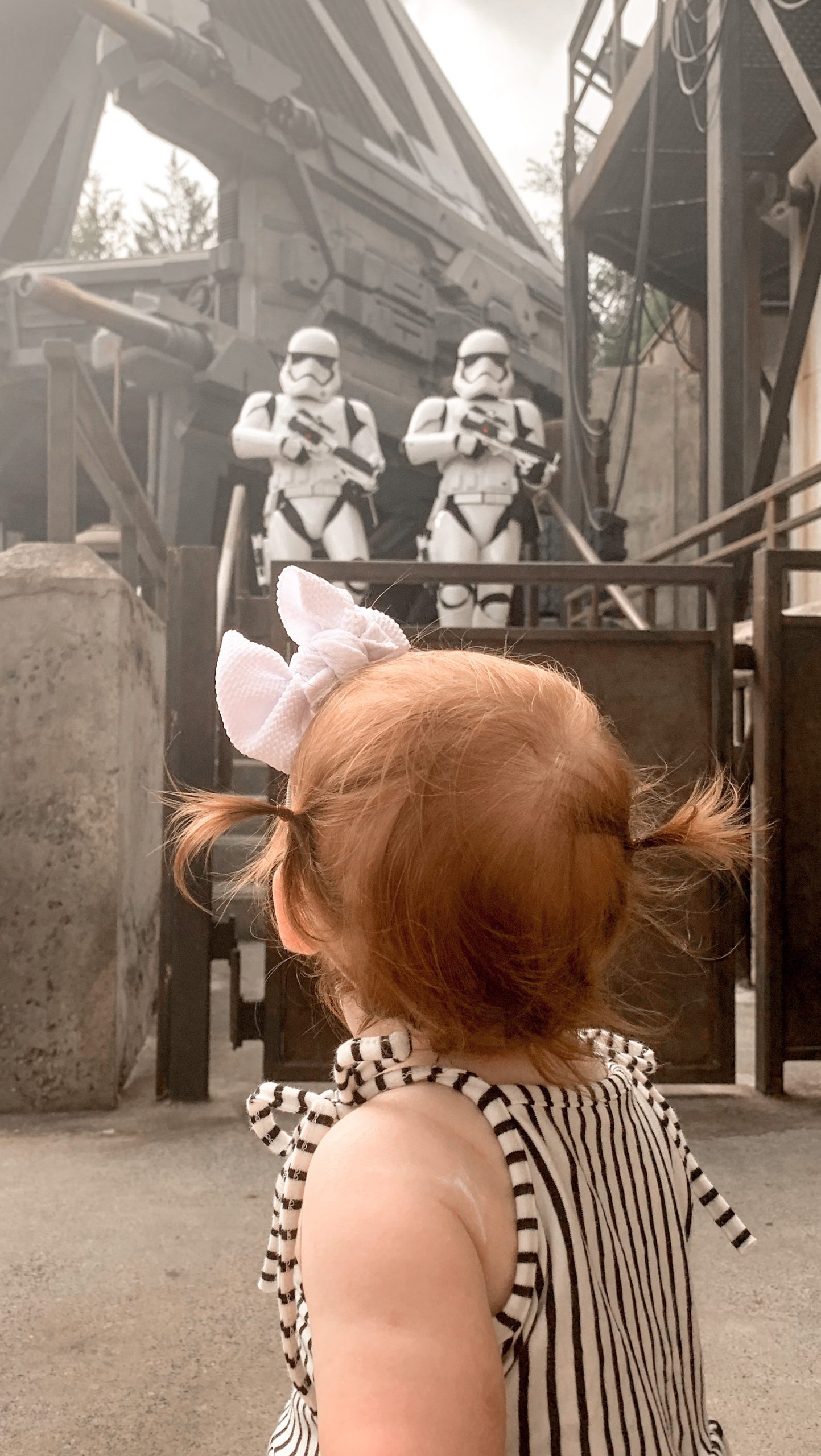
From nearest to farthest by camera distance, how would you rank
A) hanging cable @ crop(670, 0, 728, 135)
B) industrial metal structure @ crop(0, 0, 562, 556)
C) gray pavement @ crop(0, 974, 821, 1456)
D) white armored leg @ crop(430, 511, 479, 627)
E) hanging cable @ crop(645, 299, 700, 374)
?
gray pavement @ crop(0, 974, 821, 1456), hanging cable @ crop(670, 0, 728, 135), white armored leg @ crop(430, 511, 479, 627), hanging cable @ crop(645, 299, 700, 374), industrial metal structure @ crop(0, 0, 562, 556)

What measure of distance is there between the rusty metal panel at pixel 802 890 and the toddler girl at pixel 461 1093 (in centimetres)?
241

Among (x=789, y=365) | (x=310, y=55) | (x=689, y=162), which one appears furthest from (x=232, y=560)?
(x=310, y=55)

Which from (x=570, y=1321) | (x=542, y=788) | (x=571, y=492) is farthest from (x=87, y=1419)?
(x=571, y=492)

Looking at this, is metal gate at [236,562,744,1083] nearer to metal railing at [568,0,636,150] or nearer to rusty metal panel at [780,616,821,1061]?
rusty metal panel at [780,616,821,1061]

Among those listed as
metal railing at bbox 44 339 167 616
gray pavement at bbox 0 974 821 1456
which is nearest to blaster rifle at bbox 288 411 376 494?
metal railing at bbox 44 339 167 616

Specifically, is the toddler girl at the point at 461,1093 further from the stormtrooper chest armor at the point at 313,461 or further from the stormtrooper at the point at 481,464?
the stormtrooper chest armor at the point at 313,461

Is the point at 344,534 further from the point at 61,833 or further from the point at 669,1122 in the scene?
the point at 669,1122

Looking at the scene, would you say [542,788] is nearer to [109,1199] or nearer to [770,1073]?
[109,1199]

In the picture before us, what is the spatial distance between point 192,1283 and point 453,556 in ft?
19.4

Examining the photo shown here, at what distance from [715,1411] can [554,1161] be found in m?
1.21

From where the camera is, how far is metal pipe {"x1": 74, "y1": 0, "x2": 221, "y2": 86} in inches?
436

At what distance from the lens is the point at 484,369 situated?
25.7 feet

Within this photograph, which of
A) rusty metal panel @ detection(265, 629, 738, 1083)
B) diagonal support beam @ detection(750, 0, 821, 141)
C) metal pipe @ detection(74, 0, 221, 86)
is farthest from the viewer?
metal pipe @ detection(74, 0, 221, 86)

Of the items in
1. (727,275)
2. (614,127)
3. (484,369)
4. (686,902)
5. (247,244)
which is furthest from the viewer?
(247,244)
